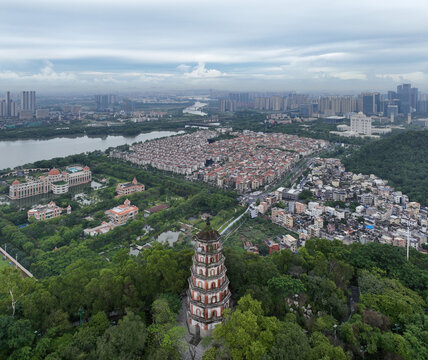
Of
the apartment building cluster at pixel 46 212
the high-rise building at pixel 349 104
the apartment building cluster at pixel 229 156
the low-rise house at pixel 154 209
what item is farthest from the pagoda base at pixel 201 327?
the high-rise building at pixel 349 104

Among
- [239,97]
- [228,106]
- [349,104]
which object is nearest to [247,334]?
[349,104]

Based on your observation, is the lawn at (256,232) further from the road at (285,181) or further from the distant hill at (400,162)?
the distant hill at (400,162)

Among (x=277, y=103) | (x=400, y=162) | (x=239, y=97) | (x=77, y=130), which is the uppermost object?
(x=239, y=97)

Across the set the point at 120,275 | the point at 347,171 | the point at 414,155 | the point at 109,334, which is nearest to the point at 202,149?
the point at 347,171

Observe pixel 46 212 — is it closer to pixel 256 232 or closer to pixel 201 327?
pixel 256 232

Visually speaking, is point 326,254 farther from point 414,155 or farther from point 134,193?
point 414,155

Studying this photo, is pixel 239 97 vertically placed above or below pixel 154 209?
above

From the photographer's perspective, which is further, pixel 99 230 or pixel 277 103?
pixel 277 103

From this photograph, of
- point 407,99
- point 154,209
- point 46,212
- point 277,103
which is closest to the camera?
point 46,212
